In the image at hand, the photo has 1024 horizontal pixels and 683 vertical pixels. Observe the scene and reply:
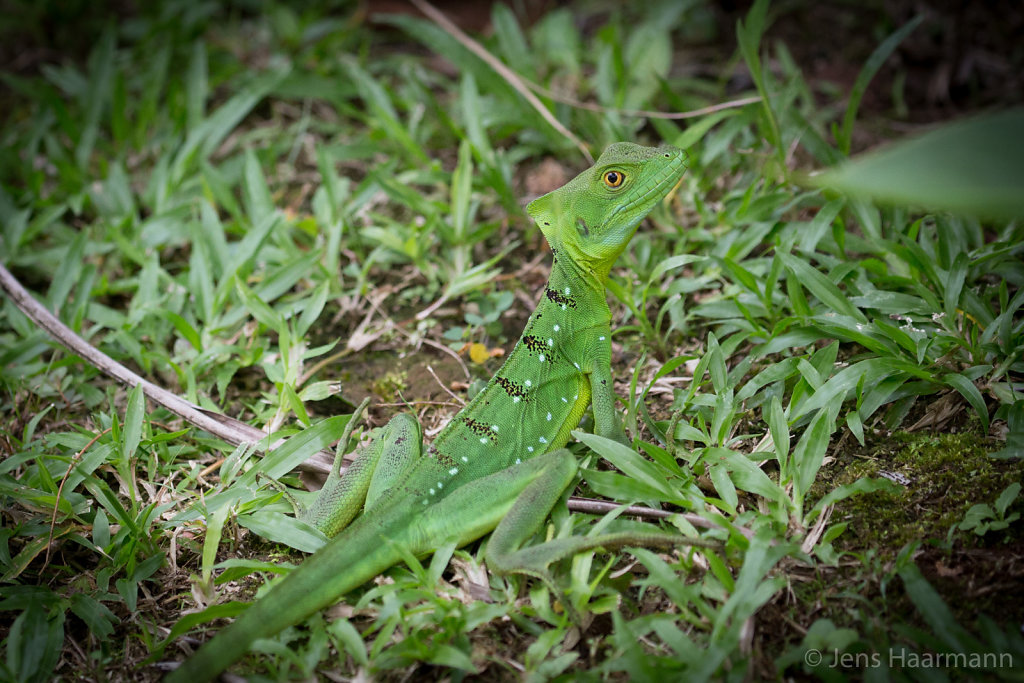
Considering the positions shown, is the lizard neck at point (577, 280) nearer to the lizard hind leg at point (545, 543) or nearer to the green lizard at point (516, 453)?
the green lizard at point (516, 453)

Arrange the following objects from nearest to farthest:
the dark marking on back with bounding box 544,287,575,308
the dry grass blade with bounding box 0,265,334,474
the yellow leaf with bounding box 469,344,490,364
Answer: the dark marking on back with bounding box 544,287,575,308 → the dry grass blade with bounding box 0,265,334,474 → the yellow leaf with bounding box 469,344,490,364

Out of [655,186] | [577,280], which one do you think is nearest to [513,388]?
[577,280]

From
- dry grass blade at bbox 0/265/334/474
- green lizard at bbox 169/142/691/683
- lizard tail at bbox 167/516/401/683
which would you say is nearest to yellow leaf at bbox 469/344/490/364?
green lizard at bbox 169/142/691/683

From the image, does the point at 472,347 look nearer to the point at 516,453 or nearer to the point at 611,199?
the point at 516,453

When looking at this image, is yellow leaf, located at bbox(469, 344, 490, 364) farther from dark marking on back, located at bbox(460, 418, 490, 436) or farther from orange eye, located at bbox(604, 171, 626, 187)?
orange eye, located at bbox(604, 171, 626, 187)

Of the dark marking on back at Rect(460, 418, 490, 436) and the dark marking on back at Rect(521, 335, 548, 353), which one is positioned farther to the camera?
the dark marking on back at Rect(521, 335, 548, 353)

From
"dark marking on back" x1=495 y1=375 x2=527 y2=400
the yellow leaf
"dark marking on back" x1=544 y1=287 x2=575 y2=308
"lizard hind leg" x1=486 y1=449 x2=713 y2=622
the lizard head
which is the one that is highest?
the lizard head

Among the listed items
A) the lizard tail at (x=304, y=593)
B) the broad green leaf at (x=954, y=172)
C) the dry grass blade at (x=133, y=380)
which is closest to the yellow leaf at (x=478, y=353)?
the dry grass blade at (x=133, y=380)

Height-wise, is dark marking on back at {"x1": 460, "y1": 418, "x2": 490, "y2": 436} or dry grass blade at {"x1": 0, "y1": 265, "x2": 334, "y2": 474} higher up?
dry grass blade at {"x1": 0, "y1": 265, "x2": 334, "y2": 474}

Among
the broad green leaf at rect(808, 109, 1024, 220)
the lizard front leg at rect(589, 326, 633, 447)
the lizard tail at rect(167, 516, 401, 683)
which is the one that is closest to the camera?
the broad green leaf at rect(808, 109, 1024, 220)

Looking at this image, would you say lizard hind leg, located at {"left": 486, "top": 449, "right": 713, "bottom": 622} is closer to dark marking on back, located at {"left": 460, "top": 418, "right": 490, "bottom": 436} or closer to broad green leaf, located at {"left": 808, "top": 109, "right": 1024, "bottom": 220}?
dark marking on back, located at {"left": 460, "top": 418, "right": 490, "bottom": 436}
